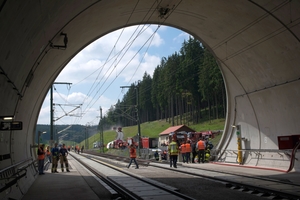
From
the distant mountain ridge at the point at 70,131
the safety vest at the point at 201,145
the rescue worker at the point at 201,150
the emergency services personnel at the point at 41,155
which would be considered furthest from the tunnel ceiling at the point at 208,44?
the distant mountain ridge at the point at 70,131

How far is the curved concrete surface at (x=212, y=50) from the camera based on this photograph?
9672 millimetres

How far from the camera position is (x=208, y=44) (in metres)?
20.4

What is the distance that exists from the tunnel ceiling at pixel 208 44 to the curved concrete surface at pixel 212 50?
0.04 m

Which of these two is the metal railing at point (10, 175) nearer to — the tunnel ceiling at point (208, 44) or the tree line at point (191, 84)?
the tunnel ceiling at point (208, 44)

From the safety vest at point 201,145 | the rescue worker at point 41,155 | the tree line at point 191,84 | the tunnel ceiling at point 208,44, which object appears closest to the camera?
the tunnel ceiling at point 208,44

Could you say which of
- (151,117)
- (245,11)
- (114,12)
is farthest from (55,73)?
(151,117)

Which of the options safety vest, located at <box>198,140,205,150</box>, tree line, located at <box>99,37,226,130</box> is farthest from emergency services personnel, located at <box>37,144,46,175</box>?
tree line, located at <box>99,37,226,130</box>

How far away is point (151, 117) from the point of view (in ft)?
383

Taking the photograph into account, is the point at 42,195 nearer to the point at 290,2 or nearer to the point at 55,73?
the point at 55,73

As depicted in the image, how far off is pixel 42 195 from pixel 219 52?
12594mm

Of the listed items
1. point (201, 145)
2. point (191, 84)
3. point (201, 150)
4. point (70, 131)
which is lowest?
point (201, 150)

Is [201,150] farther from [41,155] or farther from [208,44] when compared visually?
[41,155]

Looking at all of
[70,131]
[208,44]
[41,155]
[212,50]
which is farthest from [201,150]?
[70,131]

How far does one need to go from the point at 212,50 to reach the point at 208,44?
1.60ft
